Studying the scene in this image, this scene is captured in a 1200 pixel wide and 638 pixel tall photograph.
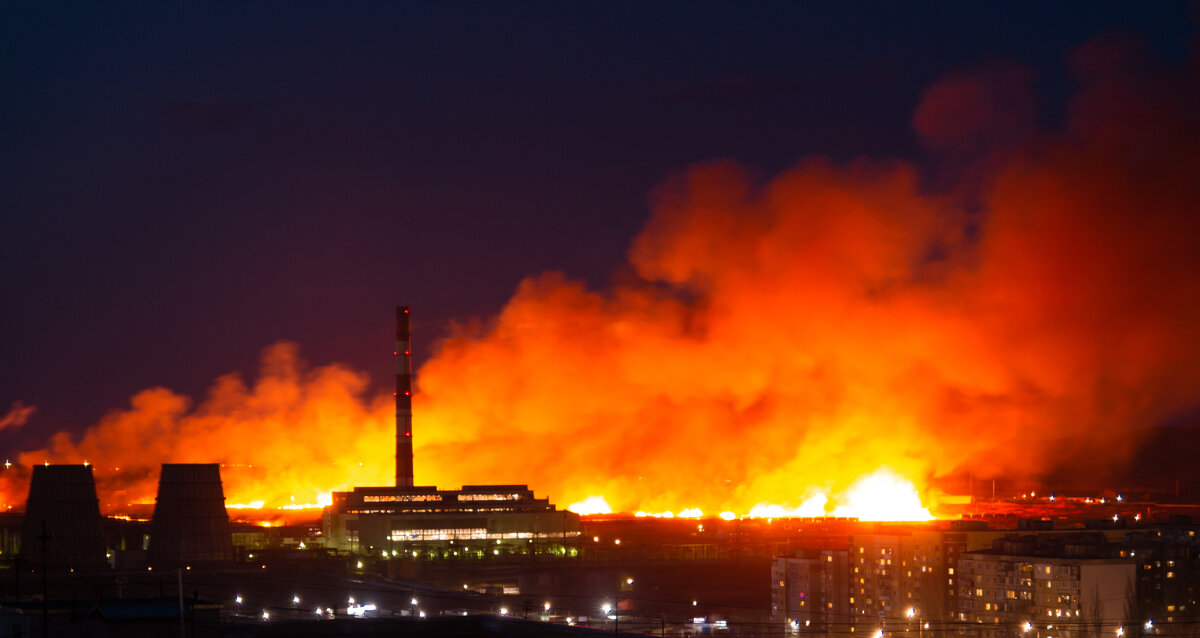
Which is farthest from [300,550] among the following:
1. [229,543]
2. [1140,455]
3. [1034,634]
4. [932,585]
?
[1140,455]

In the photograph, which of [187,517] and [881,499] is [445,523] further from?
[187,517]

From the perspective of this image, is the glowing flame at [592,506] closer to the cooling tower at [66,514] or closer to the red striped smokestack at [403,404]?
the red striped smokestack at [403,404]

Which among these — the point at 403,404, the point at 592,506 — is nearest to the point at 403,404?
the point at 403,404

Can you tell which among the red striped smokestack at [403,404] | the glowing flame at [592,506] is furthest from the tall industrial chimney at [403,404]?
the glowing flame at [592,506]

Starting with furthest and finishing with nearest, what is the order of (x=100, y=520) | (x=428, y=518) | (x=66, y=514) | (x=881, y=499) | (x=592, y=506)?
(x=592, y=506) → (x=881, y=499) → (x=428, y=518) → (x=100, y=520) → (x=66, y=514)

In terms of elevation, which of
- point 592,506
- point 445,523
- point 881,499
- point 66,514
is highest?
point 592,506

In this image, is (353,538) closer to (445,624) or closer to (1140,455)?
(445,624)

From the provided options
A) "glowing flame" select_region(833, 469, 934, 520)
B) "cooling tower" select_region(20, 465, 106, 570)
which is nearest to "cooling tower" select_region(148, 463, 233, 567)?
"cooling tower" select_region(20, 465, 106, 570)

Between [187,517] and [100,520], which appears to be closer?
[100,520]
